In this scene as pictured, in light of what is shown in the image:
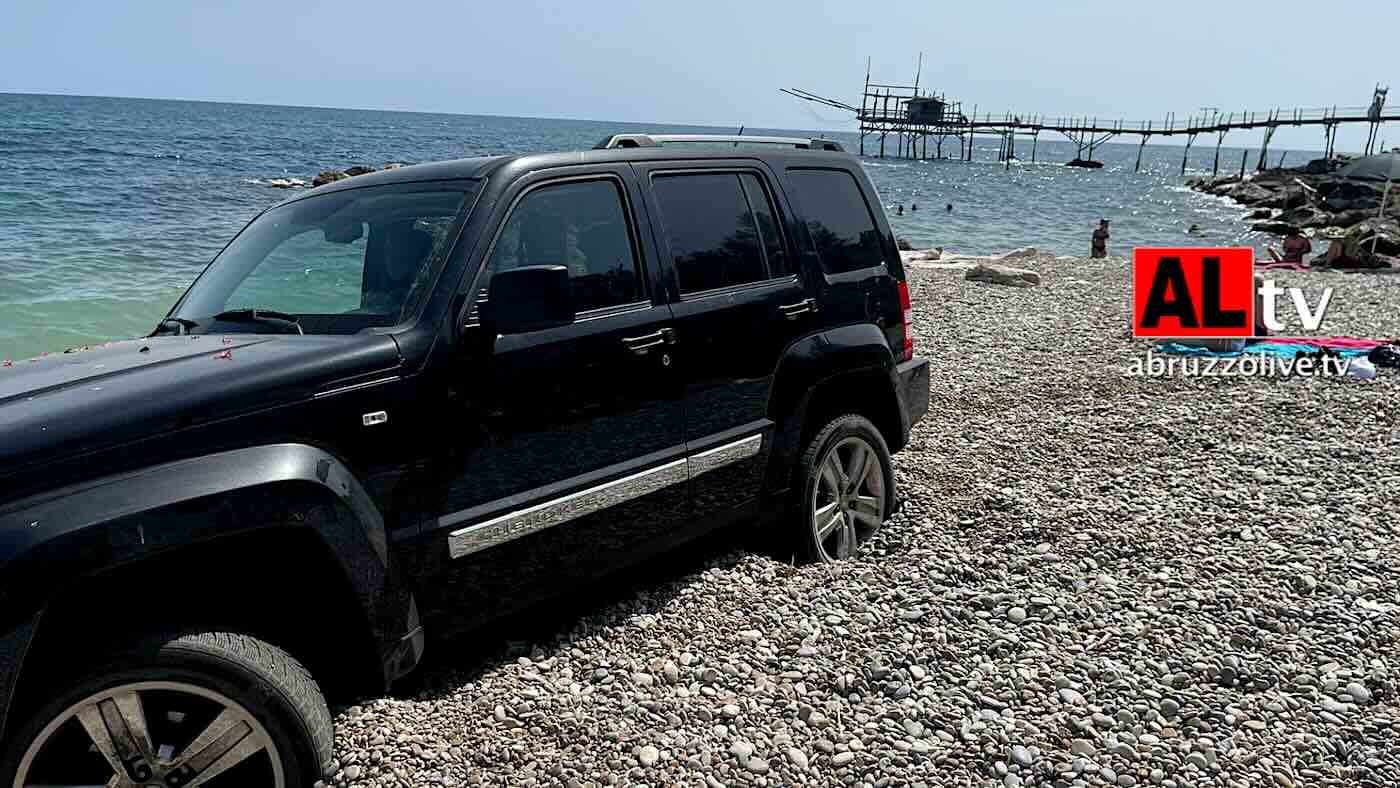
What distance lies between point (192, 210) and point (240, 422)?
3500 centimetres

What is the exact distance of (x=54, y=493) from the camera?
2.50 meters

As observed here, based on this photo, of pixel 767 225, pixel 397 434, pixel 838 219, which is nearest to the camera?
pixel 397 434

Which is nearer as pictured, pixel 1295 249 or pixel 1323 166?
pixel 1295 249

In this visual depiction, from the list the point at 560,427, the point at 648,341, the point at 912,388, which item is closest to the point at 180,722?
the point at 560,427

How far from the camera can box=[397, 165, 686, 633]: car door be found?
11.1 ft

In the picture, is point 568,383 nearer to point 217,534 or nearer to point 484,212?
point 484,212

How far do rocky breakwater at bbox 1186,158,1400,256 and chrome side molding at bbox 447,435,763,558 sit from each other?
22155 mm

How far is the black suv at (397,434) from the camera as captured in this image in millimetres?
2592

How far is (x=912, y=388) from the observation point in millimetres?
5699

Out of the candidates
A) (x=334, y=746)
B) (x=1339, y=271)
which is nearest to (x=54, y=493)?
(x=334, y=746)

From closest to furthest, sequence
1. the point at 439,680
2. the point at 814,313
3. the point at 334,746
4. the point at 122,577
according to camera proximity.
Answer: the point at 122,577
the point at 334,746
the point at 439,680
the point at 814,313

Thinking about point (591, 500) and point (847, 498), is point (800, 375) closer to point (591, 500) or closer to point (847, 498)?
point (847, 498)

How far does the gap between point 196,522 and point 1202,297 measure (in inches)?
531

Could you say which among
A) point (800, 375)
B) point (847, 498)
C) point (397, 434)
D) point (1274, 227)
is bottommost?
point (1274, 227)
